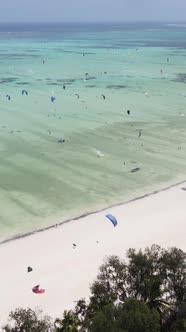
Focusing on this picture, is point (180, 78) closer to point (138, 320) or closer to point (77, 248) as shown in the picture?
point (77, 248)

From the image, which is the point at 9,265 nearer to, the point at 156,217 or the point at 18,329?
the point at 18,329

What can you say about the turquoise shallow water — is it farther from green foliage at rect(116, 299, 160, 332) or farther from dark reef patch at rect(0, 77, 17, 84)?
green foliage at rect(116, 299, 160, 332)

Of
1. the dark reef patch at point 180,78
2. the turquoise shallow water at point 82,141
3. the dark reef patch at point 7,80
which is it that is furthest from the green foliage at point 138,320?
the dark reef patch at point 180,78

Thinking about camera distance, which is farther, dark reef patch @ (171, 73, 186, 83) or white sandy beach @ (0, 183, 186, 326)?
dark reef patch @ (171, 73, 186, 83)

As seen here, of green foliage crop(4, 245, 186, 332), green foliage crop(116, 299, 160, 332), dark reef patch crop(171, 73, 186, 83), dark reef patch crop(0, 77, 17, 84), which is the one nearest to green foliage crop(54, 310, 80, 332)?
green foliage crop(4, 245, 186, 332)

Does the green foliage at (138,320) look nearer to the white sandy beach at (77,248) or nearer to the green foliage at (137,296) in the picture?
the green foliage at (137,296)
